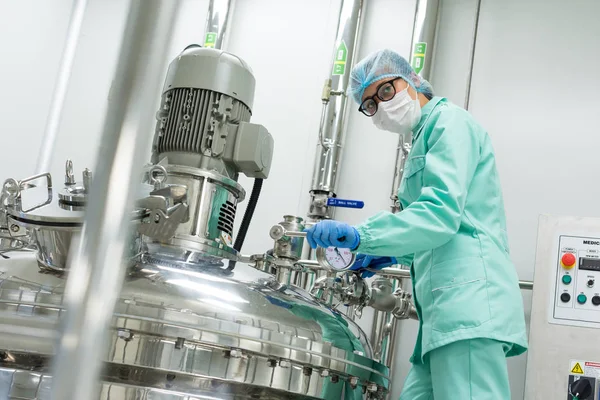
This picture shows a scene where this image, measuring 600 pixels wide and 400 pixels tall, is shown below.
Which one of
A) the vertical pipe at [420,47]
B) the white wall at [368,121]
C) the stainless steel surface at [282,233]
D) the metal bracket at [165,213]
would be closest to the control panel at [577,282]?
the white wall at [368,121]

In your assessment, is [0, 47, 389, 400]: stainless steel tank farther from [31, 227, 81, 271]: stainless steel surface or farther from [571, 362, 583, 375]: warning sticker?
[571, 362, 583, 375]: warning sticker

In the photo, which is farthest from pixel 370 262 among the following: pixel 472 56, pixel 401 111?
pixel 472 56

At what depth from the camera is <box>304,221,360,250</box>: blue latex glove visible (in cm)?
122

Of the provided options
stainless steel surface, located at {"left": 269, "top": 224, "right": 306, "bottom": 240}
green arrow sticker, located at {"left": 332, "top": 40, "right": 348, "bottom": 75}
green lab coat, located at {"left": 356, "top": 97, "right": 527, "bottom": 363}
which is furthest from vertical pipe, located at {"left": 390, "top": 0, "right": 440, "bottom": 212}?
stainless steel surface, located at {"left": 269, "top": 224, "right": 306, "bottom": 240}

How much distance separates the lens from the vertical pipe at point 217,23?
8.30 feet

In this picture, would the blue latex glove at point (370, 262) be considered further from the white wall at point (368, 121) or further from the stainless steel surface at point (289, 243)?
the white wall at point (368, 121)

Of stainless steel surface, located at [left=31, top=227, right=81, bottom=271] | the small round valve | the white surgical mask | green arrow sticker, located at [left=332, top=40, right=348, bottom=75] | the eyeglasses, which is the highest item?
green arrow sticker, located at [left=332, top=40, right=348, bottom=75]

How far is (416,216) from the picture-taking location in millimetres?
1236

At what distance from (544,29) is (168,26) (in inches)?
89.3

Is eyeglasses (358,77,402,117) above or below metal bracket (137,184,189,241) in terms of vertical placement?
above

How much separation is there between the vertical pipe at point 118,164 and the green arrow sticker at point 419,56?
2044mm

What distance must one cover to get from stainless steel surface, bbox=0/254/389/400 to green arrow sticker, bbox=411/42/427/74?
49.1 inches

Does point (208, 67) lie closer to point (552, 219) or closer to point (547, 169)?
point (552, 219)

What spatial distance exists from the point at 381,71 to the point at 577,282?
0.85 meters
